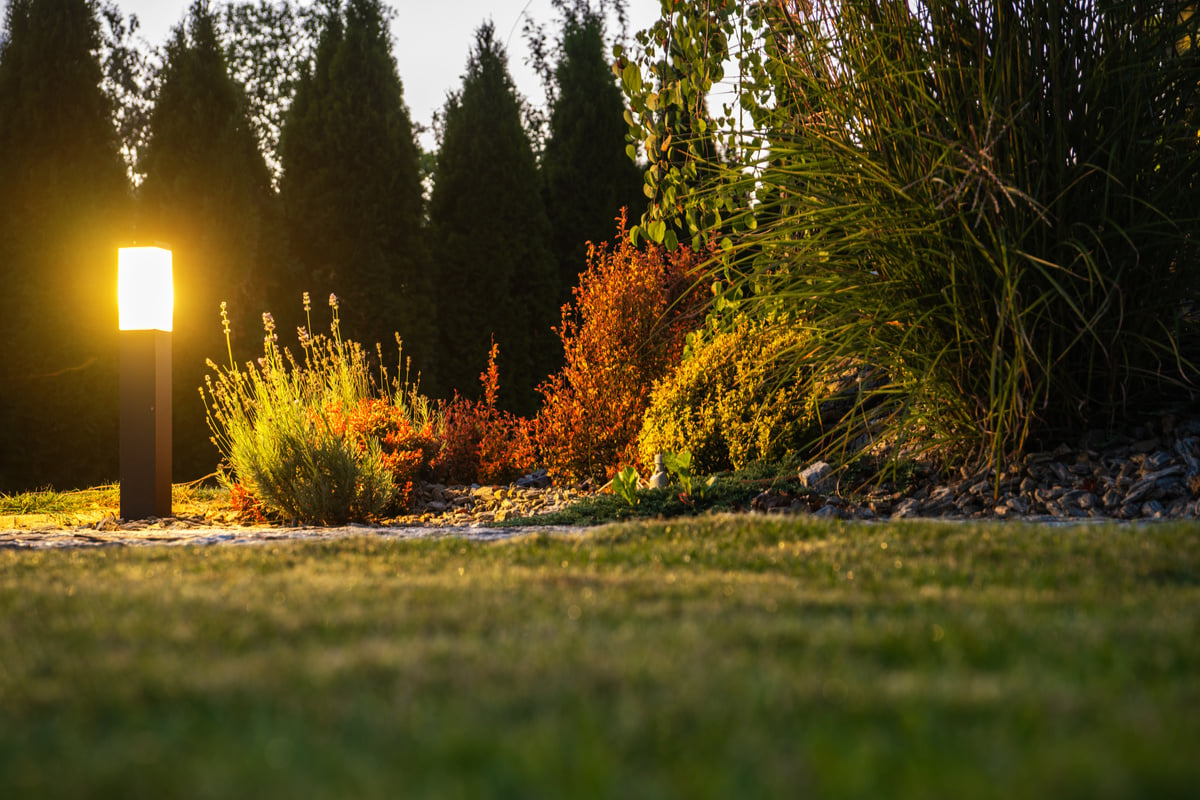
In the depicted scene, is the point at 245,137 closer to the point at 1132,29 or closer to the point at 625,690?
the point at 1132,29

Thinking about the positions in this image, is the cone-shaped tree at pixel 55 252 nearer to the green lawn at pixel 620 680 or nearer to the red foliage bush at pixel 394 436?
the red foliage bush at pixel 394 436

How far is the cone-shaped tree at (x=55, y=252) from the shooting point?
9.35 metres

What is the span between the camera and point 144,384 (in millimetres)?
6020

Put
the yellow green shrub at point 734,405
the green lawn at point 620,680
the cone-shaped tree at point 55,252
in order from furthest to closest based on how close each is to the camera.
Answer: the cone-shaped tree at point 55,252, the yellow green shrub at point 734,405, the green lawn at point 620,680

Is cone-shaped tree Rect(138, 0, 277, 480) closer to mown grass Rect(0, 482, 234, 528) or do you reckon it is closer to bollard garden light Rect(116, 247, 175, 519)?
mown grass Rect(0, 482, 234, 528)

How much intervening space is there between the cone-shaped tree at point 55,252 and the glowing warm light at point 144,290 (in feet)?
12.0

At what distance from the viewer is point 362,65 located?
12102 millimetres

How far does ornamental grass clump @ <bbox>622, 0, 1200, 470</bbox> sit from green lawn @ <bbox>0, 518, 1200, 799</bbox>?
1.58m

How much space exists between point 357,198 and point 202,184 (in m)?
1.81

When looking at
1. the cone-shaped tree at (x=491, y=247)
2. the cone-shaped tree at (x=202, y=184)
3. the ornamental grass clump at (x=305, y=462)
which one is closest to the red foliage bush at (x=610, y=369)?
the ornamental grass clump at (x=305, y=462)

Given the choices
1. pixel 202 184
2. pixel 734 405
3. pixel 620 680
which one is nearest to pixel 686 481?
pixel 734 405

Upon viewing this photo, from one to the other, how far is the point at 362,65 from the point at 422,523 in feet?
27.0

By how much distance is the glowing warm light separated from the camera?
611 cm

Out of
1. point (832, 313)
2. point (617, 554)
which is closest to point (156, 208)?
point (832, 313)
